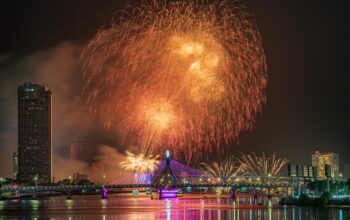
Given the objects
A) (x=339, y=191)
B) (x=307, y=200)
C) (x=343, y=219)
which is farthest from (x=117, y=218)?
(x=339, y=191)

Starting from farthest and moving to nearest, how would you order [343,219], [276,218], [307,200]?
1. [307,200]
2. [276,218]
3. [343,219]

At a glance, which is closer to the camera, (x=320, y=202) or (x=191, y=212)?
(x=191, y=212)

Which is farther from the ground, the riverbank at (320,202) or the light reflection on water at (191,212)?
the riverbank at (320,202)

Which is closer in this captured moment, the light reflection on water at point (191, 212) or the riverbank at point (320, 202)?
the light reflection on water at point (191, 212)

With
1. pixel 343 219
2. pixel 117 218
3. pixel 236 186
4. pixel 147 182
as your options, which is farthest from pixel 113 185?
pixel 343 219

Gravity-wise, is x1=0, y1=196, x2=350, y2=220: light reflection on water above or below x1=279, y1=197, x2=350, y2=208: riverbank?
below

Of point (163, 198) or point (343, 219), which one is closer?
point (343, 219)

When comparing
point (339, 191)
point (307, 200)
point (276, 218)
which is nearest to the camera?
point (276, 218)

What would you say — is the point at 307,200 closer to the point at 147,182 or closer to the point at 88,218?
the point at 88,218

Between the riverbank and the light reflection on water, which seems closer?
the light reflection on water

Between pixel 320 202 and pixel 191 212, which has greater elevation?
pixel 320 202

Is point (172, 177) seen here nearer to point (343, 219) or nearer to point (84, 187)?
point (84, 187)
